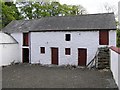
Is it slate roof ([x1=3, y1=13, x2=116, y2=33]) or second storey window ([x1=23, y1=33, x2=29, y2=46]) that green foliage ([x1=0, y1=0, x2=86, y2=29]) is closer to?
slate roof ([x1=3, y1=13, x2=116, y2=33])

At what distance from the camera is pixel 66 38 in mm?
25703

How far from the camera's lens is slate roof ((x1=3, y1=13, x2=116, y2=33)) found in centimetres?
2443

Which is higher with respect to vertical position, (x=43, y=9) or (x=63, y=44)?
(x=43, y=9)

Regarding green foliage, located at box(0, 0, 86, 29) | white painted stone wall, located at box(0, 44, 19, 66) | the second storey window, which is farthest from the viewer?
green foliage, located at box(0, 0, 86, 29)

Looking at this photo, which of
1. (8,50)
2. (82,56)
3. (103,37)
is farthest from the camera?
(8,50)

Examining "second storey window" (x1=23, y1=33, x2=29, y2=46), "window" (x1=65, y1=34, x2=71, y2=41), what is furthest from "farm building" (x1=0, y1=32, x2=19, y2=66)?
"window" (x1=65, y1=34, x2=71, y2=41)

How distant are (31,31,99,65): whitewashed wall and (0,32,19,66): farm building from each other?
2.39 meters

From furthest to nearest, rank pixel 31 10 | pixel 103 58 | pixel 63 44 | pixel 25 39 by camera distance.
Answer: pixel 31 10 → pixel 25 39 → pixel 63 44 → pixel 103 58

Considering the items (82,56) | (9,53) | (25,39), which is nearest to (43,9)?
(25,39)

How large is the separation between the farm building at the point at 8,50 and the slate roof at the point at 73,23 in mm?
2225

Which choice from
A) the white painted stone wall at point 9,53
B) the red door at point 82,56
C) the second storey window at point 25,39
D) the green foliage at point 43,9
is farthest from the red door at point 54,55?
the green foliage at point 43,9

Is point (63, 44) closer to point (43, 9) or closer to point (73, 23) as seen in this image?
point (73, 23)

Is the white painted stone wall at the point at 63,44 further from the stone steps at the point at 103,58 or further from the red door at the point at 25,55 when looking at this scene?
the red door at the point at 25,55

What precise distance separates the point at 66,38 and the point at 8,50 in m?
7.27
